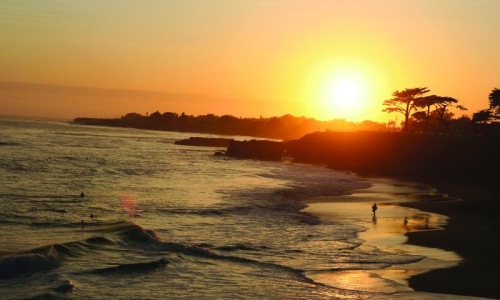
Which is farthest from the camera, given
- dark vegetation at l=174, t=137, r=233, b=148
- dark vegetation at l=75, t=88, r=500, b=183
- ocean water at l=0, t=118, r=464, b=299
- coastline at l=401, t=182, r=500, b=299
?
dark vegetation at l=174, t=137, r=233, b=148

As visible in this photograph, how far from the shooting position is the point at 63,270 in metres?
18.6

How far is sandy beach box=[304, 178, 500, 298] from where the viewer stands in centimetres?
1791

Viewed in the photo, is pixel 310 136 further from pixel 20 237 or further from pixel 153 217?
pixel 20 237

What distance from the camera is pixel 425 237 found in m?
26.0

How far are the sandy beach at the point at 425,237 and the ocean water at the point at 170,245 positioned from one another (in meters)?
0.59

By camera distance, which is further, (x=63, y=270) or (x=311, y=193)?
(x=311, y=193)

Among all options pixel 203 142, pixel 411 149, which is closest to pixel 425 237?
pixel 411 149

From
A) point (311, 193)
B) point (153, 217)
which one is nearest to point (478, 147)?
point (311, 193)

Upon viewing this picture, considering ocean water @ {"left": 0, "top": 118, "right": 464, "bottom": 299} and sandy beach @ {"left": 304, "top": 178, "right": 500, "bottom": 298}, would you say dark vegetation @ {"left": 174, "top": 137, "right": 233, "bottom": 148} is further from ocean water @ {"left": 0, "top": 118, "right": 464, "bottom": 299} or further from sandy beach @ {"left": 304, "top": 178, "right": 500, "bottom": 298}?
sandy beach @ {"left": 304, "top": 178, "right": 500, "bottom": 298}

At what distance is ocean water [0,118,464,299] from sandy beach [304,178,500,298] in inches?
23.2

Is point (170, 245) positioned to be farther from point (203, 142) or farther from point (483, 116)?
point (203, 142)

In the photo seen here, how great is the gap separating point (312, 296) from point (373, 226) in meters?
13.6

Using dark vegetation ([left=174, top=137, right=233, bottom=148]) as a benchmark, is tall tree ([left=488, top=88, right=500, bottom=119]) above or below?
above

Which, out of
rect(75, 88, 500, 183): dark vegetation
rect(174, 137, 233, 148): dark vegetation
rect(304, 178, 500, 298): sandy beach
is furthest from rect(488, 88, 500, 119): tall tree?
rect(174, 137, 233, 148): dark vegetation
